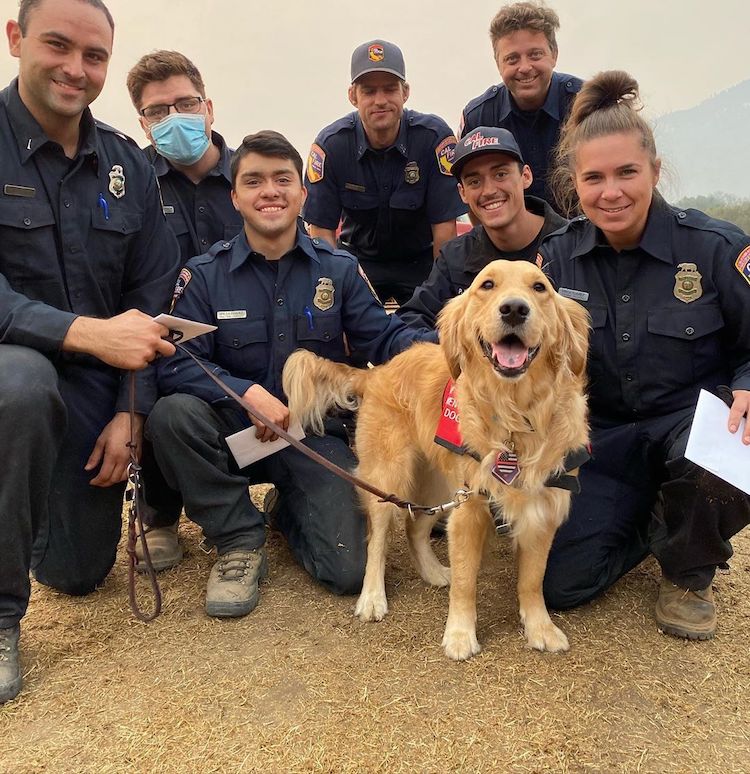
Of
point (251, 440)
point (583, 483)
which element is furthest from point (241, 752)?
point (583, 483)

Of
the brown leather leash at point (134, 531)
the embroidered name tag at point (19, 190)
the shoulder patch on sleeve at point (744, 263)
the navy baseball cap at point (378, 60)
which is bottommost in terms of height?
the brown leather leash at point (134, 531)

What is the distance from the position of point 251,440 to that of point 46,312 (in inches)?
42.0

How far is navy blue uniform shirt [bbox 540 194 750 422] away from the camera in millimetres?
2859

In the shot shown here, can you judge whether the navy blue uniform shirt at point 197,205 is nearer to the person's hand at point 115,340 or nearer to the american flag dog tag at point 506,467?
the person's hand at point 115,340

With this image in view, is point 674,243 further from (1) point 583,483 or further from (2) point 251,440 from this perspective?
(2) point 251,440

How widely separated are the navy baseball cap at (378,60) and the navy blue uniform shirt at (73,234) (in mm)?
2156

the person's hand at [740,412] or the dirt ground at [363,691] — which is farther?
the person's hand at [740,412]

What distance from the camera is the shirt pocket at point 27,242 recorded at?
2.81 metres

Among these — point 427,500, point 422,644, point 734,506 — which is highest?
point 734,506

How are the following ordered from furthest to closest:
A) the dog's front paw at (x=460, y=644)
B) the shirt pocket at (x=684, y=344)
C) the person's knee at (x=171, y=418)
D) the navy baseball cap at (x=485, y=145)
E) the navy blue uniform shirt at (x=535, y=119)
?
the navy blue uniform shirt at (x=535, y=119)
the navy baseball cap at (x=485, y=145)
the person's knee at (x=171, y=418)
the shirt pocket at (x=684, y=344)
the dog's front paw at (x=460, y=644)

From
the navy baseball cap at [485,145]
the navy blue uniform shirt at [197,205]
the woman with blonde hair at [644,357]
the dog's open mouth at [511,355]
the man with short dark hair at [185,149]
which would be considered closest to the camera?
the dog's open mouth at [511,355]

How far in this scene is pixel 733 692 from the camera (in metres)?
2.38

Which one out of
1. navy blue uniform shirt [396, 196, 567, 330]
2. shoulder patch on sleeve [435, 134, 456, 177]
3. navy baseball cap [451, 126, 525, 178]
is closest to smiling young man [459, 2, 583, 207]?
shoulder patch on sleeve [435, 134, 456, 177]

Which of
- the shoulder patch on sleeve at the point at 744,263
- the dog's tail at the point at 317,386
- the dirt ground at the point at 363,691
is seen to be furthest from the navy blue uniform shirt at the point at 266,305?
the shoulder patch on sleeve at the point at 744,263
